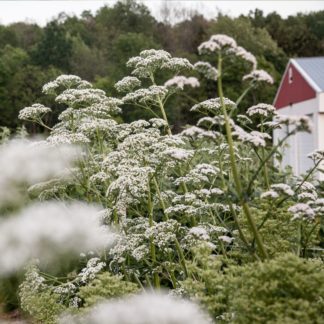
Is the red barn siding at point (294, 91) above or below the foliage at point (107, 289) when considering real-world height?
below

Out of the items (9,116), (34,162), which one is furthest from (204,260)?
(9,116)

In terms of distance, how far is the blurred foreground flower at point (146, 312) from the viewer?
7.82ft

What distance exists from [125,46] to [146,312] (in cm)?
4227

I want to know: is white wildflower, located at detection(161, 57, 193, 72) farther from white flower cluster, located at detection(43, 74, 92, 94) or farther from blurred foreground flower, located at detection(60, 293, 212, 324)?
blurred foreground flower, located at detection(60, 293, 212, 324)

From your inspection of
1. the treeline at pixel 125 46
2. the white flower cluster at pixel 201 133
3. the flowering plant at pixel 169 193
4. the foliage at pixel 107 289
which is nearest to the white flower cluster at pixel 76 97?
the flowering plant at pixel 169 193

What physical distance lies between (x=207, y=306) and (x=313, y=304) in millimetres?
516

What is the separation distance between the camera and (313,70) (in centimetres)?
2045

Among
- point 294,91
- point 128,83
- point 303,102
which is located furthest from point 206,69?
point 294,91

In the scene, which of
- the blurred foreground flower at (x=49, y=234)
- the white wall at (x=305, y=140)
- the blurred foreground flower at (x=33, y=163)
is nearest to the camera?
the blurred foreground flower at (x=49, y=234)

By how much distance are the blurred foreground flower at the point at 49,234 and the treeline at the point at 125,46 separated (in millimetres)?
28102

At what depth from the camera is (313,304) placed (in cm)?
233

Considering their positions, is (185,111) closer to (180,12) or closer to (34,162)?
(180,12)

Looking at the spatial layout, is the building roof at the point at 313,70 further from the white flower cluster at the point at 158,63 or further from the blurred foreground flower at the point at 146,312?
the blurred foreground flower at the point at 146,312

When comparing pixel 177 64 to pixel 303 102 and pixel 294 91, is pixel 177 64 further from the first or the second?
pixel 294 91
